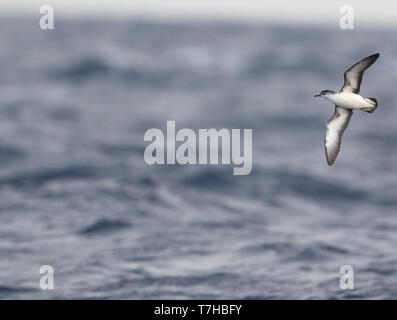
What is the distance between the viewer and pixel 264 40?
85.2 metres

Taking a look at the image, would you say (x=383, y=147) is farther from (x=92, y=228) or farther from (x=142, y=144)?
(x=92, y=228)

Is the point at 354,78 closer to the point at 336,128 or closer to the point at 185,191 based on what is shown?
the point at 336,128

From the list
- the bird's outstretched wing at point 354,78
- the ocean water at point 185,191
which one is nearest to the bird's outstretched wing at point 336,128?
the bird's outstretched wing at point 354,78

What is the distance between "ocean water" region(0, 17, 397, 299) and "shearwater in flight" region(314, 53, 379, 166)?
7235mm

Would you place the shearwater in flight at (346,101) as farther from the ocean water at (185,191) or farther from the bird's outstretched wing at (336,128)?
the ocean water at (185,191)

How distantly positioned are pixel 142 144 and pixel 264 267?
55.7ft

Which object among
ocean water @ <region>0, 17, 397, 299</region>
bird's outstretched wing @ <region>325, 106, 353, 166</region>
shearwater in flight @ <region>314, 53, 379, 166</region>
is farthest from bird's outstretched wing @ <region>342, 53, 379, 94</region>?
ocean water @ <region>0, 17, 397, 299</region>

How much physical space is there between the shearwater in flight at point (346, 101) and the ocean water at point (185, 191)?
7.23 meters

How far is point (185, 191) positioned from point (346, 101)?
62.3 ft

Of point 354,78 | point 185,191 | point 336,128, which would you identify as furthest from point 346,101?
point 185,191

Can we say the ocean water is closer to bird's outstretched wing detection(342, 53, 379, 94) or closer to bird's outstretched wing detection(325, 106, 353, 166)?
bird's outstretched wing detection(325, 106, 353, 166)

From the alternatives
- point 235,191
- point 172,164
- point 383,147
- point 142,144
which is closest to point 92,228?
point 235,191

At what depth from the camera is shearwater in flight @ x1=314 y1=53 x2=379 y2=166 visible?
995 centimetres

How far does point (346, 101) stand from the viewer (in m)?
10.1
